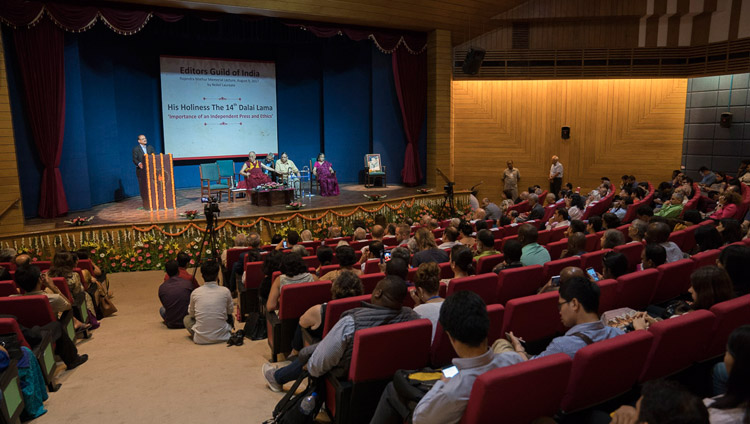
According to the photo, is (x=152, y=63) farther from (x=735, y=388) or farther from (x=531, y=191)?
(x=735, y=388)

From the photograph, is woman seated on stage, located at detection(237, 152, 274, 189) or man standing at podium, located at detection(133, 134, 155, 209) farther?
woman seated on stage, located at detection(237, 152, 274, 189)

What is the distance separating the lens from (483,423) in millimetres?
1970

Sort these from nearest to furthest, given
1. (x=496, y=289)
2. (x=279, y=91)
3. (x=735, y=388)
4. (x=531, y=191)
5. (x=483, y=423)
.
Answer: (x=735, y=388), (x=483, y=423), (x=496, y=289), (x=531, y=191), (x=279, y=91)

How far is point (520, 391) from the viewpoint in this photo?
1997 millimetres

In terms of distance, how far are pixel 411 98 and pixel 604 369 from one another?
10.7m

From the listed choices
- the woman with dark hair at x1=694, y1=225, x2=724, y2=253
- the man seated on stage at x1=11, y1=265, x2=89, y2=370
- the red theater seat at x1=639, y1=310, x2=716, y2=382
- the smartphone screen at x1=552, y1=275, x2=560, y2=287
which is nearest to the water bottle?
the red theater seat at x1=639, y1=310, x2=716, y2=382

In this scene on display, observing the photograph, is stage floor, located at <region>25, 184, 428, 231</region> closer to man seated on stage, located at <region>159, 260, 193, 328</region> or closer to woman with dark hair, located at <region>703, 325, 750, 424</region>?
man seated on stage, located at <region>159, 260, 193, 328</region>

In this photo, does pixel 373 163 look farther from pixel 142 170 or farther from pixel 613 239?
pixel 613 239

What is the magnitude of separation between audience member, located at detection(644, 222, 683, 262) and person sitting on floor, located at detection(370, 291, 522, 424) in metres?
2.96

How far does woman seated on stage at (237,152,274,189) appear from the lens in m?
10.8

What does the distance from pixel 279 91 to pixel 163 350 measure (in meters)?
9.47

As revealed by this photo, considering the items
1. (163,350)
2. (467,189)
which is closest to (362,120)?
(467,189)

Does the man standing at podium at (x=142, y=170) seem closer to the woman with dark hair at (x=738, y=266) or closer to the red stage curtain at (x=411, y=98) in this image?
the red stage curtain at (x=411, y=98)

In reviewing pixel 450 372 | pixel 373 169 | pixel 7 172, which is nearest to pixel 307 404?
pixel 450 372
